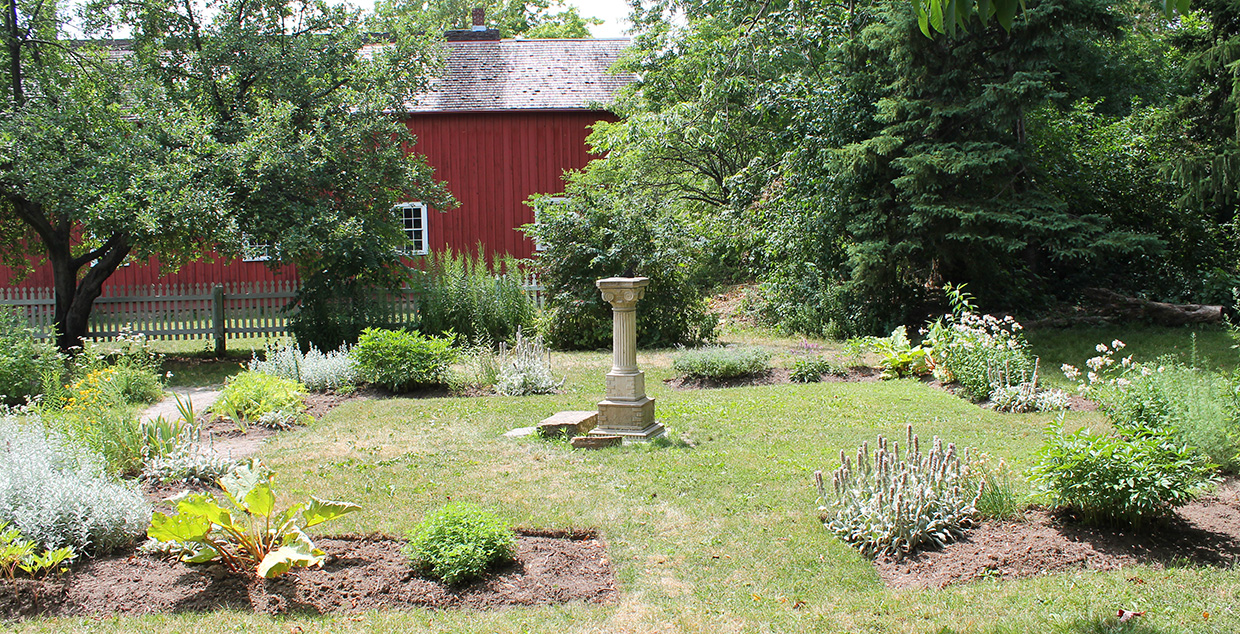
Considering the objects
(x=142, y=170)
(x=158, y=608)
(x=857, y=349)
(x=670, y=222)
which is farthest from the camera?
(x=670, y=222)

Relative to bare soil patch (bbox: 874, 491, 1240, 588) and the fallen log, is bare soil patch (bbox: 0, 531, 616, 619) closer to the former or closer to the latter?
bare soil patch (bbox: 874, 491, 1240, 588)

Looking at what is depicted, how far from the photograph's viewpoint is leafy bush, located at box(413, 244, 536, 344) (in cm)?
1342

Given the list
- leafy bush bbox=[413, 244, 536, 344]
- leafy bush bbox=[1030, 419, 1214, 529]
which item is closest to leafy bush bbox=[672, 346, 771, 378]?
leafy bush bbox=[413, 244, 536, 344]

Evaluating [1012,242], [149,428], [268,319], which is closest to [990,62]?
[1012,242]

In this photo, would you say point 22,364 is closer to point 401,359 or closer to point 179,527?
point 401,359

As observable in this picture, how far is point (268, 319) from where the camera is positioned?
14523 millimetres

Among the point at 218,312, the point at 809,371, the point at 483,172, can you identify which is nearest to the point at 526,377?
the point at 809,371

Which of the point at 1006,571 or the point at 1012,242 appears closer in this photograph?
the point at 1006,571

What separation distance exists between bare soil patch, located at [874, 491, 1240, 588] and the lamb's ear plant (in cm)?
274

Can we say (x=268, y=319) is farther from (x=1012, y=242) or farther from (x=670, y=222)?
(x=1012, y=242)

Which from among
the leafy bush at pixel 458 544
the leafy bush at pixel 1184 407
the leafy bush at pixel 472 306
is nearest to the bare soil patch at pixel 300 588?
the leafy bush at pixel 458 544

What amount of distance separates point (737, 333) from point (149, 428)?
33.1 feet

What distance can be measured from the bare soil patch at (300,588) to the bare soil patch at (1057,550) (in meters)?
1.54

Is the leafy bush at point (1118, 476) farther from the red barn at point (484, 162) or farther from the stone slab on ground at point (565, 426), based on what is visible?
the red barn at point (484, 162)
